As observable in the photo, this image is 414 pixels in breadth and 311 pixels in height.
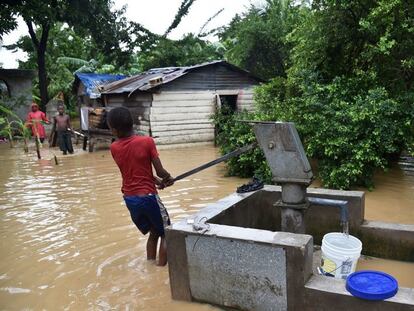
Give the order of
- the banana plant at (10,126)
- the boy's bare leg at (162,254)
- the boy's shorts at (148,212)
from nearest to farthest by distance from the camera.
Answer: the boy's shorts at (148,212) → the boy's bare leg at (162,254) → the banana plant at (10,126)

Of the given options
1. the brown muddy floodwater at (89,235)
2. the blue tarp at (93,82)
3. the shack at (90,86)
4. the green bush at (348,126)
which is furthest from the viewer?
the shack at (90,86)

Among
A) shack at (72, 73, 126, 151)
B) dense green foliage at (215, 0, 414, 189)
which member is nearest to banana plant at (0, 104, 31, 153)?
shack at (72, 73, 126, 151)

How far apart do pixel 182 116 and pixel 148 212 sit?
10507 mm

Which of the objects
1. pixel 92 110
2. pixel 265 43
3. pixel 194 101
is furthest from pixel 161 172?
pixel 265 43

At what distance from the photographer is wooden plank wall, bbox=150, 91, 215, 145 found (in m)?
13.7

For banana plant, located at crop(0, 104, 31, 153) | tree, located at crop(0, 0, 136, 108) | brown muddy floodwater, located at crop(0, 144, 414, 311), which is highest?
tree, located at crop(0, 0, 136, 108)

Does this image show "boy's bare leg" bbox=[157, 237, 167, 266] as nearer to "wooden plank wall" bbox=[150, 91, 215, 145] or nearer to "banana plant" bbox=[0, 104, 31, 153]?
"banana plant" bbox=[0, 104, 31, 153]

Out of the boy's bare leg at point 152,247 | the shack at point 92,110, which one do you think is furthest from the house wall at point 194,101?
the boy's bare leg at point 152,247

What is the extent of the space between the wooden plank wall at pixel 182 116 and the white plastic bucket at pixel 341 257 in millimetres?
10459

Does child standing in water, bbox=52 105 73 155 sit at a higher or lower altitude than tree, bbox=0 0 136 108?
lower

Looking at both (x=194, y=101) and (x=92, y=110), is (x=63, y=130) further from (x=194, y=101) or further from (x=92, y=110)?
(x=194, y=101)

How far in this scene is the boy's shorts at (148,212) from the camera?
150 inches

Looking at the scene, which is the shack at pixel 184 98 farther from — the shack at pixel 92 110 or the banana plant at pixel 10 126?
the banana plant at pixel 10 126

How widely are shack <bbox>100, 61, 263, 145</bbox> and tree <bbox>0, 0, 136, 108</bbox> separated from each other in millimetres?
3611
